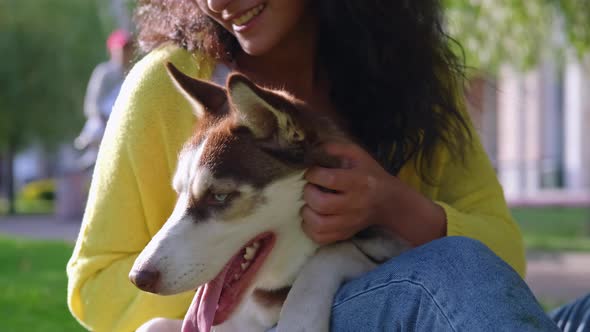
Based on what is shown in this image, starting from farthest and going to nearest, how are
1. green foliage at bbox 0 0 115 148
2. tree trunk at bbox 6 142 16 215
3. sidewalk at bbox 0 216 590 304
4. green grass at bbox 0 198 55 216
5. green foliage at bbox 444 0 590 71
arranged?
green grass at bbox 0 198 55 216
tree trunk at bbox 6 142 16 215
green foliage at bbox 0 0 115 148
green foliage at bbox 444 0 590 71
sidewalk at bbox 0 216 590 304

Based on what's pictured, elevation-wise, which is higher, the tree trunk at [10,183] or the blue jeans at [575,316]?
the blue jeans at [575,316]

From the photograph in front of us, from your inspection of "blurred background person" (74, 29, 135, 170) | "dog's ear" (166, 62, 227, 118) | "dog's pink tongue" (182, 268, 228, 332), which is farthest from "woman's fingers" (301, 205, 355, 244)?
"blurred background person" (74, 29, 135, 170)

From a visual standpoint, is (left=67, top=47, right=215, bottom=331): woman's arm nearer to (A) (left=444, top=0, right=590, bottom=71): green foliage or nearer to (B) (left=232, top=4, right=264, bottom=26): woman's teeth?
(B) (left=232, top=4, right=264, bottom=26): woman's teeth

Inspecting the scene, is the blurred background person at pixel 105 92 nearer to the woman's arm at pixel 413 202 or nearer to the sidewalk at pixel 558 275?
the sidewalk at pixel 558 275

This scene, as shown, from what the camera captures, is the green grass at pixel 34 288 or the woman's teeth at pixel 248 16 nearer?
the woman's teeth at pixel 248 16

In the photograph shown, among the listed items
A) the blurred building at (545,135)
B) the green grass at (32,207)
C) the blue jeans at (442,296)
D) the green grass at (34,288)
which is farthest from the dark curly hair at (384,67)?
the green grass at (32,207)

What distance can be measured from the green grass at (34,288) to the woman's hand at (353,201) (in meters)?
3.74

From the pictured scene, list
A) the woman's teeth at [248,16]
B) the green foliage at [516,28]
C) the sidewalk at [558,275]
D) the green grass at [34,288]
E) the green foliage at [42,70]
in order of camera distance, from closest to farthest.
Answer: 1. the woman's teeth at [248,16]
2. the green grass at [34,288]
3. the sidewalk at [558,275]
4. the green foliage at [516,28]
5. the green foliage at [42,70]

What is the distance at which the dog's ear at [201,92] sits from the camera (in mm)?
2674

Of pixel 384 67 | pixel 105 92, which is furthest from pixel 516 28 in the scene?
pixel 384 67

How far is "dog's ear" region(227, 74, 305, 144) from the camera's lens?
2332mm

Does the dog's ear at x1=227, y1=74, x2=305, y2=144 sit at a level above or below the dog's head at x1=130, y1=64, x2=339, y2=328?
above

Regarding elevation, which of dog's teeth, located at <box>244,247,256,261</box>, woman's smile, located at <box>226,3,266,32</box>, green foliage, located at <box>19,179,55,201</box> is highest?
woman's smile, located at <box>226,3,266,32</box>

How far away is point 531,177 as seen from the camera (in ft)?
78.1
